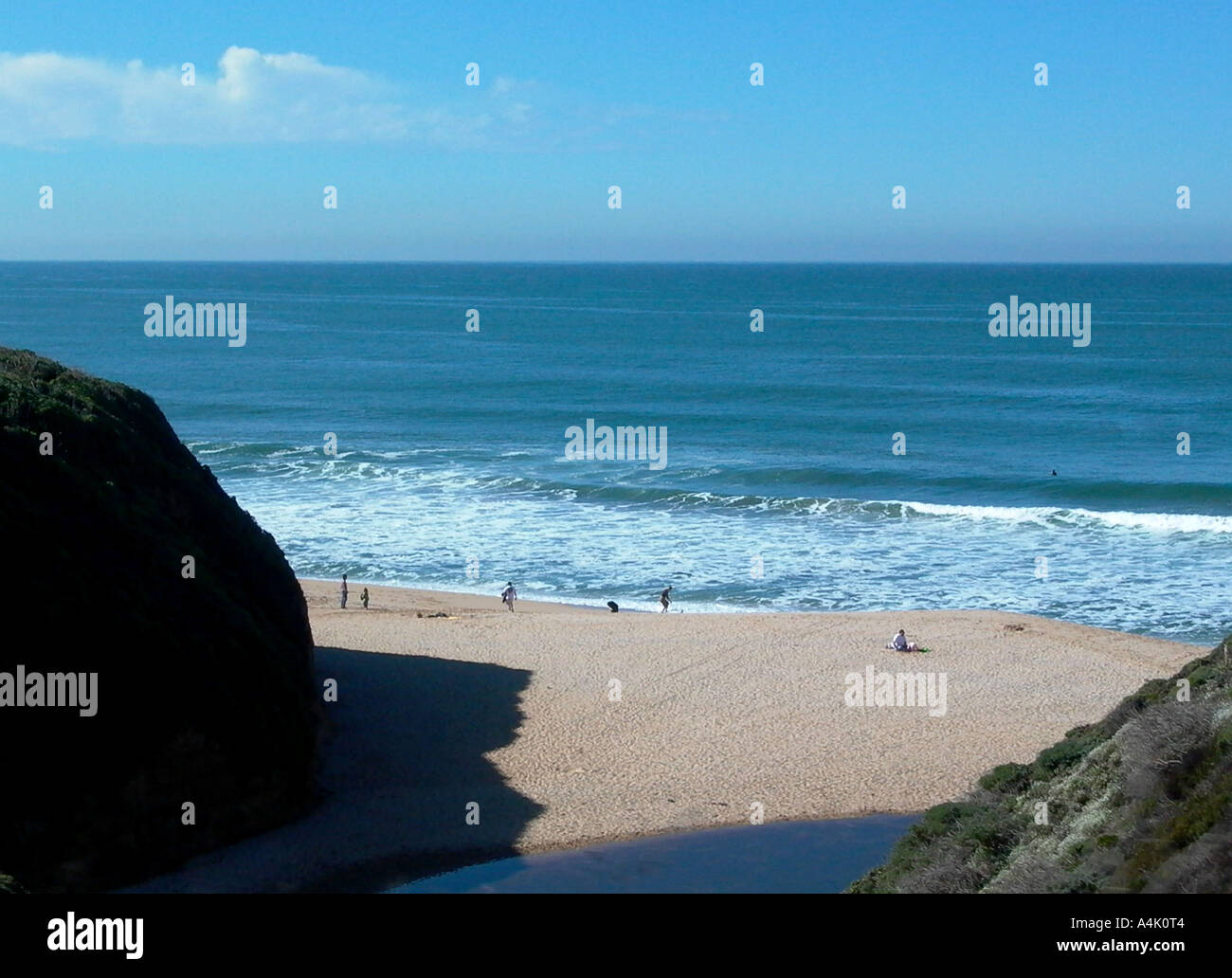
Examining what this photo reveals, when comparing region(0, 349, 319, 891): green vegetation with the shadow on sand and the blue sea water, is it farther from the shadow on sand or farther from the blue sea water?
the blue sea water

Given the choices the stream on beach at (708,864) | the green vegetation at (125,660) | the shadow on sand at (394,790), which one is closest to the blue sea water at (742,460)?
the shadow on sand at (394,790)

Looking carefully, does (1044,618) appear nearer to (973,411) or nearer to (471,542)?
(471,542)

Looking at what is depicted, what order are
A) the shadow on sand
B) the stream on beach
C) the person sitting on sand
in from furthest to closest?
the person sitting on sand < the shadow on sand < the stream on beach

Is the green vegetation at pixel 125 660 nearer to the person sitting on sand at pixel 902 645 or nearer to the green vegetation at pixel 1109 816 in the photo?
the green vegetation at pixel 1109 816

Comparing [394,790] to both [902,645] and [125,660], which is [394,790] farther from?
[902,645]

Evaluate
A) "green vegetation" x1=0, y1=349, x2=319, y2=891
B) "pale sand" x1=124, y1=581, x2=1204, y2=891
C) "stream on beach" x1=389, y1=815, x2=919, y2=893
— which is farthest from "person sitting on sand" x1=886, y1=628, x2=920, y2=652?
"green vegetation" x1=0, y1=349, x2=319, y2=891

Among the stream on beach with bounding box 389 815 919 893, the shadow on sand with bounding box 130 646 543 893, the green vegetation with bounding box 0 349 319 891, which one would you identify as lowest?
the stream on beach with bounding box 389 815 919 893

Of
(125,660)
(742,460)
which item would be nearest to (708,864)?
(125,660)
